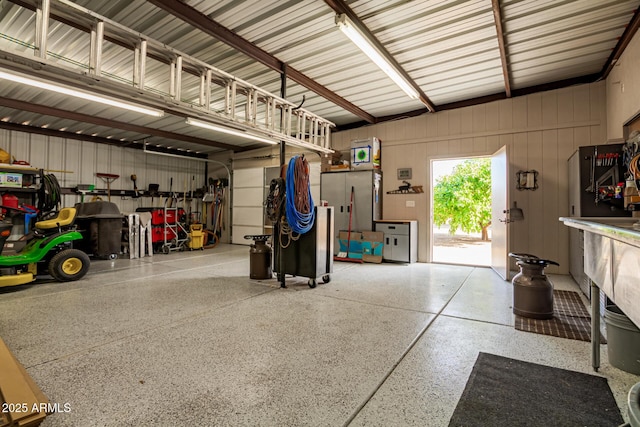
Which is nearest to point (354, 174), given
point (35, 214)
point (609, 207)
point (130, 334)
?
point (609, 207)

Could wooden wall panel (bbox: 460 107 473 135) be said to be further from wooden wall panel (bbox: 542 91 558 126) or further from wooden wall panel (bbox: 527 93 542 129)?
wooden wall panel (bbox: 542 91 558 126)

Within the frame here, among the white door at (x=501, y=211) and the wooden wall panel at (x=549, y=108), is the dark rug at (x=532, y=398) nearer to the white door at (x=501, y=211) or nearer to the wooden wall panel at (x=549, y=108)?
the white door at (x=501, y=211)

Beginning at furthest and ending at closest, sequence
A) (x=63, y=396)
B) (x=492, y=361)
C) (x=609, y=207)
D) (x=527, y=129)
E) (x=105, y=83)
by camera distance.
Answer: (x=527, y=129) → (x=609, y=207) → (x=105, y=83) → (x=492, y=361) → (x=63, y=396)

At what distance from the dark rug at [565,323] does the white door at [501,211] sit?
4.30ft

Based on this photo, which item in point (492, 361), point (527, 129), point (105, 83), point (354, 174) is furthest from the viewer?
point (354, 174)

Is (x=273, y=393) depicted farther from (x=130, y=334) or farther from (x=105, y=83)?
(x=105, y=83)

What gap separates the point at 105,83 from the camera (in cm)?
328

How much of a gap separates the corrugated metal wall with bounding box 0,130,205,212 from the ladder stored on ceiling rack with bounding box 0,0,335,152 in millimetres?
4250

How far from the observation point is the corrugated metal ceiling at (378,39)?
3.59 m

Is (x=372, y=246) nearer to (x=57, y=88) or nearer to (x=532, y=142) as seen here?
(x=532, y=142)

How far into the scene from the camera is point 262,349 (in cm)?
241

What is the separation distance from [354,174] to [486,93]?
314cm

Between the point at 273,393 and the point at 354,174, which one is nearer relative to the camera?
the point at 273,393

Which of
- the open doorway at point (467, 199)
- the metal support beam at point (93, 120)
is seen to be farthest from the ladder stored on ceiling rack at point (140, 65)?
the open doorway at point (467, 199)
